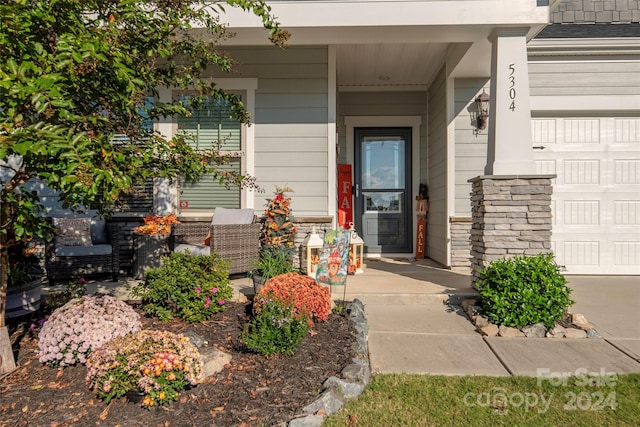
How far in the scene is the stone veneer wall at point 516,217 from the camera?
3531 millimetres

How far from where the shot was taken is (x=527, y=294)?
9.78ft

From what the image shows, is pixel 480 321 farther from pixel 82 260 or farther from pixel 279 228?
pixel 82 260

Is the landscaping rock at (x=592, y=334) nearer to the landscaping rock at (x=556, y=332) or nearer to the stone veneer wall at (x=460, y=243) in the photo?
the landscaping rock at (x=556, y=332)

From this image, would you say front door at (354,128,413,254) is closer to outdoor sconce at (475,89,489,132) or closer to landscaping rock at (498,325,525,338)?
outdoor sconce at (475,89,489,132)

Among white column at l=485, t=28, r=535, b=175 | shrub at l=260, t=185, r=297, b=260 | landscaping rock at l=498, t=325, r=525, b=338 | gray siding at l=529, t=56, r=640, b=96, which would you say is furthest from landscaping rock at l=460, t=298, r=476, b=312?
gray siding at l=529, t=56, r=640, b=96

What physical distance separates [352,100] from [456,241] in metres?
2.89

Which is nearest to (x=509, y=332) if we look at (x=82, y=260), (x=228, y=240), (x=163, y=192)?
(x=228, y=240)

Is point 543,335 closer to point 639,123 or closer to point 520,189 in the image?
point 520,189

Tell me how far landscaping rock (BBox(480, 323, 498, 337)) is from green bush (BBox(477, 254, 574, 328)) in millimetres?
56

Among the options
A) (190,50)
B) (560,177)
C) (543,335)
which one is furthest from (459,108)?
(190,50)

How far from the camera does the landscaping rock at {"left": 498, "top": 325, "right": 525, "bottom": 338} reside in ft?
9.83

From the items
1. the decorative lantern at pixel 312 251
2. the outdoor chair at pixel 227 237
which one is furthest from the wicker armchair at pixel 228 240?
the decorative lantern at pixel 312 251

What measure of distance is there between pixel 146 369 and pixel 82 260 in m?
3.06

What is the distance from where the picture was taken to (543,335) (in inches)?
118
